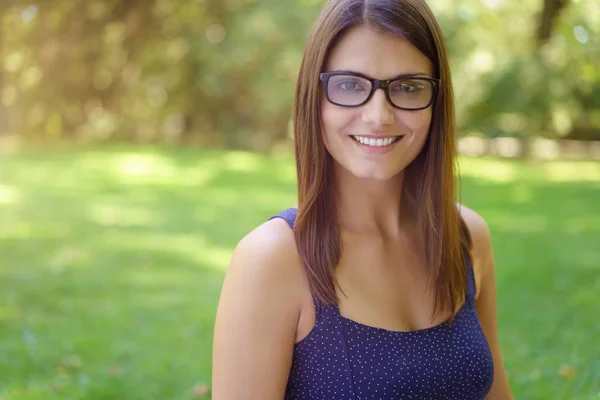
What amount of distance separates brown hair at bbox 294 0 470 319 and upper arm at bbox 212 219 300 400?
2.9 inches

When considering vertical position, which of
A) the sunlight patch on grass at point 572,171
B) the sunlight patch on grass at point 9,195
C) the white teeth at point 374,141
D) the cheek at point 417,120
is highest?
the cheek at point 417,120

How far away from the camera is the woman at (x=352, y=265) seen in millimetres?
1387

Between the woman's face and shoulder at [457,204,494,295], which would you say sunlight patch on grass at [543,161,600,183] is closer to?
shoulder at [457,204,494,295]

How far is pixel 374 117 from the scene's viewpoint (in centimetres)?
144

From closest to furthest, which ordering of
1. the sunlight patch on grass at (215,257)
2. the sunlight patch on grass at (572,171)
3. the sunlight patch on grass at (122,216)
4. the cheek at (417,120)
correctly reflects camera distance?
the cheek at (417,120) → the sunlight patch on grass at (215,257) → the sunlight patch on grass at (122,216) → the sunlight patch on grass at (572,171)

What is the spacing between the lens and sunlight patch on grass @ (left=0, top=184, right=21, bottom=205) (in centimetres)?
889

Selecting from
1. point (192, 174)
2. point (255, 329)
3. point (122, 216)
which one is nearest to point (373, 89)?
point (255, 329)

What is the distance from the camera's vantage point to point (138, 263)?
20.6 feet

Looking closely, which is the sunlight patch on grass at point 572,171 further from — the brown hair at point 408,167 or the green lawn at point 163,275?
the brown hair at point 408,167

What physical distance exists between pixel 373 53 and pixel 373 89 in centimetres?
7

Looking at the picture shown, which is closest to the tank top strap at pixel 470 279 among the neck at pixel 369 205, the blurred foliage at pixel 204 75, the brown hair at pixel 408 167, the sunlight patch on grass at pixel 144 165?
the brown hair at pixel 408 167

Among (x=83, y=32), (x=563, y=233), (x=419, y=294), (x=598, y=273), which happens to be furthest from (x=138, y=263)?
(x=83, y=32)

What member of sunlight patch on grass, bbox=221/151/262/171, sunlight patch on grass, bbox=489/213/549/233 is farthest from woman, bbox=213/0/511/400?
sunlight patch on grass, bbox=221/151/262/171

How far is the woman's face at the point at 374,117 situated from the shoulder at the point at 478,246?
0.34 meters
